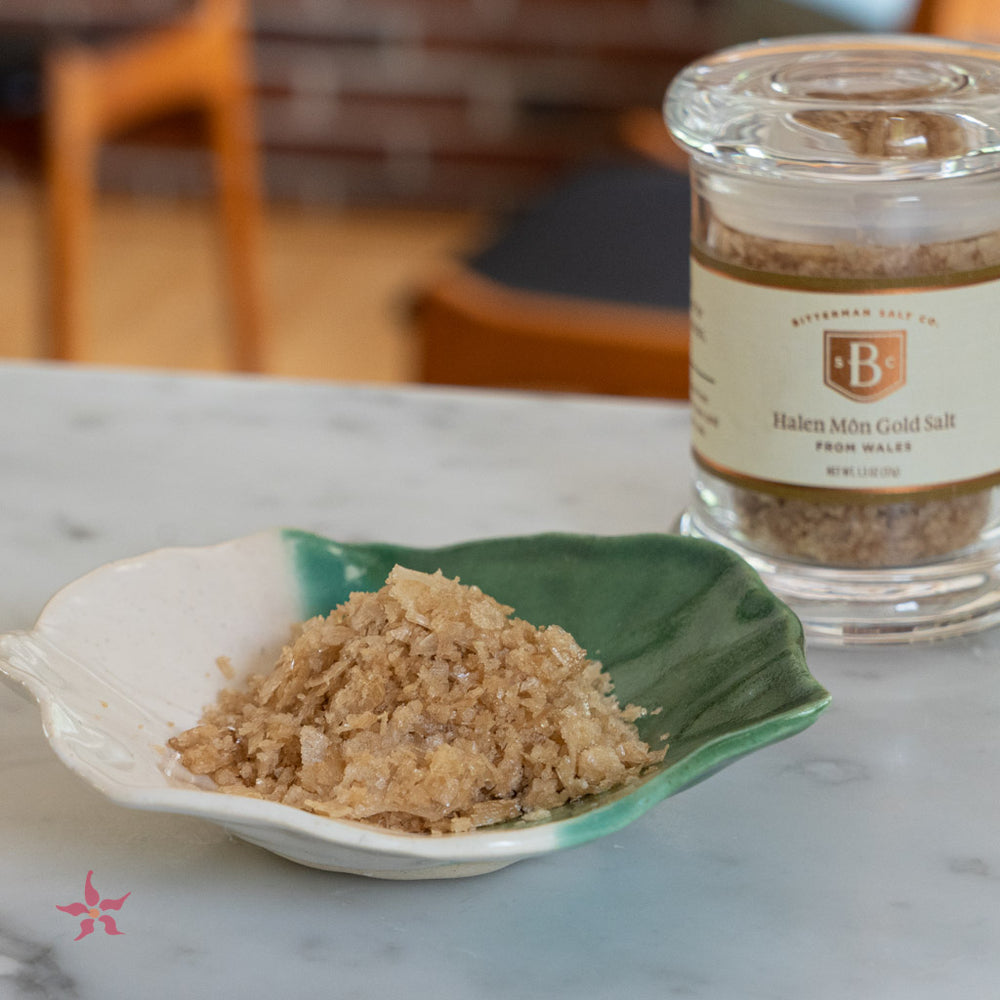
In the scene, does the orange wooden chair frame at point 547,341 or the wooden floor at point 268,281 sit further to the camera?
the wooden floor at point 268,281

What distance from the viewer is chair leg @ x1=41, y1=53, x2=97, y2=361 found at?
1.82m

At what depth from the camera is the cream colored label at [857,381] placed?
1.74 feet

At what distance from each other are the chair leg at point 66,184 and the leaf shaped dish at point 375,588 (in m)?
1.38

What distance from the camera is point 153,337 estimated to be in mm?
2525

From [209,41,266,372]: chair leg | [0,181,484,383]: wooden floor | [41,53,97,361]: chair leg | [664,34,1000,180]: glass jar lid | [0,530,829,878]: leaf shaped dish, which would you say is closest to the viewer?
[0,530,829,878]: leaf shaped dish

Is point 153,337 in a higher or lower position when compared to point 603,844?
lower

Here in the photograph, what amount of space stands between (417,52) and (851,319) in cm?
247

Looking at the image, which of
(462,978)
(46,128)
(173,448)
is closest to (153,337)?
(46,128)

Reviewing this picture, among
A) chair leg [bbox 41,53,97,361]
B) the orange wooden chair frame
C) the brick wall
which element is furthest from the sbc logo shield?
the brick wall

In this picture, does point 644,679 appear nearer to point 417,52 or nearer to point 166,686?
point 166,686

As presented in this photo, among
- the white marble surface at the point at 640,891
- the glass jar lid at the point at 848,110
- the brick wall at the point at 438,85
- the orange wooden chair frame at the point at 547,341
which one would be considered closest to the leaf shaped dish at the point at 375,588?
the white marble surface at the point at 640,891

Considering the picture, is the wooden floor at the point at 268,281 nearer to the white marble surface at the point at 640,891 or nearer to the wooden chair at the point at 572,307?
the wooden chair at the point at 572,307

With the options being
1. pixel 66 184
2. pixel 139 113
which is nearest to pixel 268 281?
pixel 139 113

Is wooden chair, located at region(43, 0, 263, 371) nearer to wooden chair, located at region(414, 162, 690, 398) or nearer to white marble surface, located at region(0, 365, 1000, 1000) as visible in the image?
wooden chair, located at region(414, 162, 690, 398)
